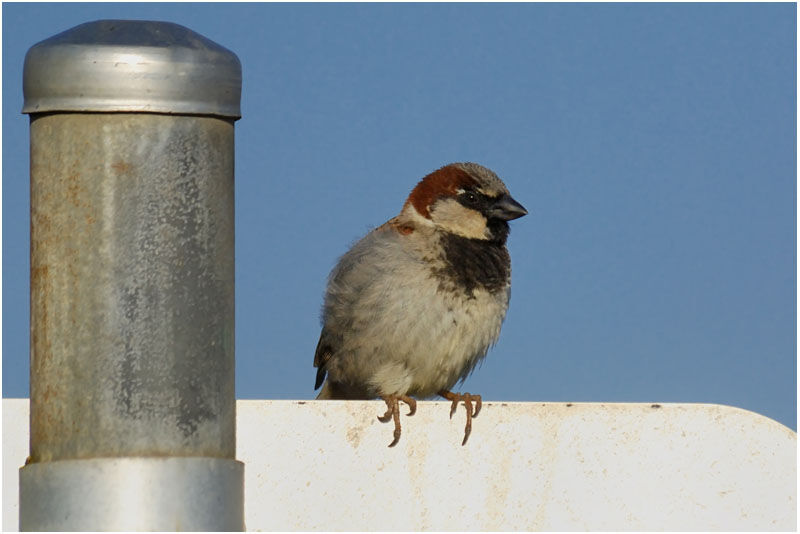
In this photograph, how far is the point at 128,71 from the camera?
2307mm

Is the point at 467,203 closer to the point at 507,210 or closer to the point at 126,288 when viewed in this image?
the point at 507,210

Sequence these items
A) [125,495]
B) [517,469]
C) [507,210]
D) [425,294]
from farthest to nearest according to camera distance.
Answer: [507,210]
[425,294]
[517,469]
[125,495]

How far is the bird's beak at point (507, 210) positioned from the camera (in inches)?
203

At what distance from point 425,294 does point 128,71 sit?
2.60 meters

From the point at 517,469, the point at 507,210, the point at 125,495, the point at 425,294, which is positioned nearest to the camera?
the point at 125,495

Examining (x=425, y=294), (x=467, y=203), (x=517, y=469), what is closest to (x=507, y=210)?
(x=467, y=203)

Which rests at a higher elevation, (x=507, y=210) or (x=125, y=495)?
(x=507, y=210)

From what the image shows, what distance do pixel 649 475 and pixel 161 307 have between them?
1030mm

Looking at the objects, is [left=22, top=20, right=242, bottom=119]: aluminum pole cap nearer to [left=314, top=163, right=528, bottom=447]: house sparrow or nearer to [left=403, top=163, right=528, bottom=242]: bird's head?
[left=314, top=163, right=528, bottom=447]: house sparrow

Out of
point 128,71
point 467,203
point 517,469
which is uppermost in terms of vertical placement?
point 128,71

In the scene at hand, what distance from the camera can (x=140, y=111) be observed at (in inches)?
91.8

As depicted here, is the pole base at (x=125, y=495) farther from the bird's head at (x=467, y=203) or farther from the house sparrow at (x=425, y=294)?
the bird's head at (x=467, y=203)

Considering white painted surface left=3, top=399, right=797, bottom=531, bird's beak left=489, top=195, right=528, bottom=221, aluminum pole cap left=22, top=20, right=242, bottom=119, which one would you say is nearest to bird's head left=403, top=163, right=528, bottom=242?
bird's beak left=489, top=195, right=528, bottom=221

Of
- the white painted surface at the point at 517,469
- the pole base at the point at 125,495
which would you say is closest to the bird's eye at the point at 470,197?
the white painted surface at the point at 517,469
